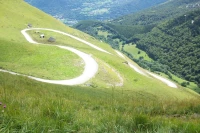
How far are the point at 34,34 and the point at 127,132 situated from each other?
226 ft

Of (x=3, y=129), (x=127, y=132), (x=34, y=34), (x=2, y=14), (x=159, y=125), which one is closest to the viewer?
(x=3, y=129)

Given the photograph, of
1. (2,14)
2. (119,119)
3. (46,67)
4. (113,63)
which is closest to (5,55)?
(46,67)

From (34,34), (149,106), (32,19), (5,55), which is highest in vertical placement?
(32,19)

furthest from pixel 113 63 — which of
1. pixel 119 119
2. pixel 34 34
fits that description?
pixel 119 119

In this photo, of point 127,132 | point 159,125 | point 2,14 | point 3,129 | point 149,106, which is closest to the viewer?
point 3,129

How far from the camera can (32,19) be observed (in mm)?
87750

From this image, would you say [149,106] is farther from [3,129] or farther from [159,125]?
[3,129]

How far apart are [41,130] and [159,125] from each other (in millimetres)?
3175

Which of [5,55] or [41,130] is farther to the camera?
[5,55]

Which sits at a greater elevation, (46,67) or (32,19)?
(32,19)

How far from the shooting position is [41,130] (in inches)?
225

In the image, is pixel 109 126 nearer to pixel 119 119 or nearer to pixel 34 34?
pixel 119 119

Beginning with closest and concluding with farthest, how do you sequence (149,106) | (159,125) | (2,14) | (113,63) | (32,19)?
1. (159,125)
2. (149,106)
3. (113,63)
4. (2,14)
5. (32,19)

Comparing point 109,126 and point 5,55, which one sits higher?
point 5,55
